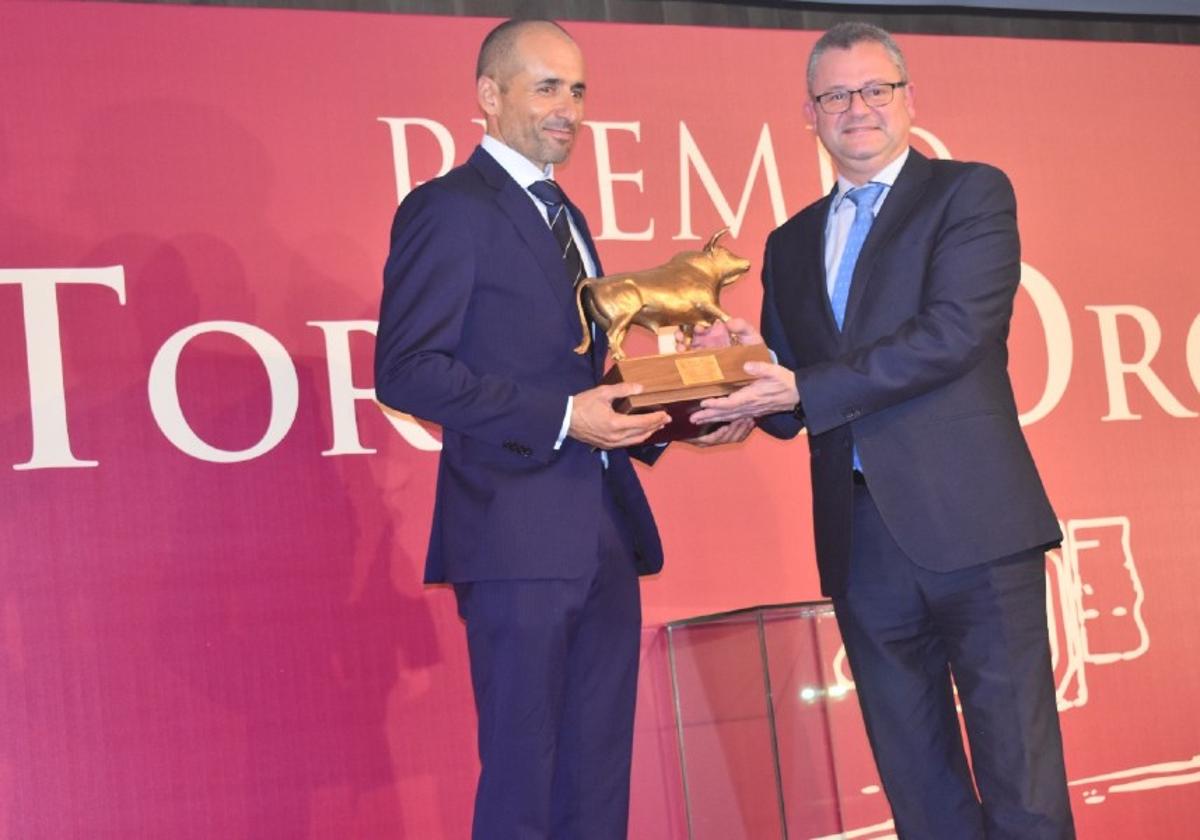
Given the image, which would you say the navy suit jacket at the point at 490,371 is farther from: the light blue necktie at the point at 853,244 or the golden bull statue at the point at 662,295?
the light blue necktie at the point at 853,244

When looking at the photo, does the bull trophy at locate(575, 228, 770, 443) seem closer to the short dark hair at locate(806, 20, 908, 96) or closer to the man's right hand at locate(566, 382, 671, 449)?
the man's right hand at locate(566, 382, 671, 449)

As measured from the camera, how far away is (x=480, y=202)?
8.74 ft

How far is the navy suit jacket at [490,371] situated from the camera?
2.55 meters

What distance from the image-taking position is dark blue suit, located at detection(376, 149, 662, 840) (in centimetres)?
255

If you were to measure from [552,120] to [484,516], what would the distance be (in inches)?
28.9

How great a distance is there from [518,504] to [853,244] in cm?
80

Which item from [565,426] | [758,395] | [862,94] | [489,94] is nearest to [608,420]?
[565,426]

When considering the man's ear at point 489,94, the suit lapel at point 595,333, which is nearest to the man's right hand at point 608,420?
the suit lapel at point 595,333

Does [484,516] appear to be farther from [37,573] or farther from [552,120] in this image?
[37,573]

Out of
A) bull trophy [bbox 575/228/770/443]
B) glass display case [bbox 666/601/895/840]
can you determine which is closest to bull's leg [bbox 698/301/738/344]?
bull trophy [bbox 575/228/770/443]

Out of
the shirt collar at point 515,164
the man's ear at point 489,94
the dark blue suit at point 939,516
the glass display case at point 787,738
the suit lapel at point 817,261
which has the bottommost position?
the glass display case at point 787,738

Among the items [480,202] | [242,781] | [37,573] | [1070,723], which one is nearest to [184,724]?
[242,781]

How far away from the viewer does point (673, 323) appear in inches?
107

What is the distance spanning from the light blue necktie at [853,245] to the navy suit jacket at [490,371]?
1.58ft
